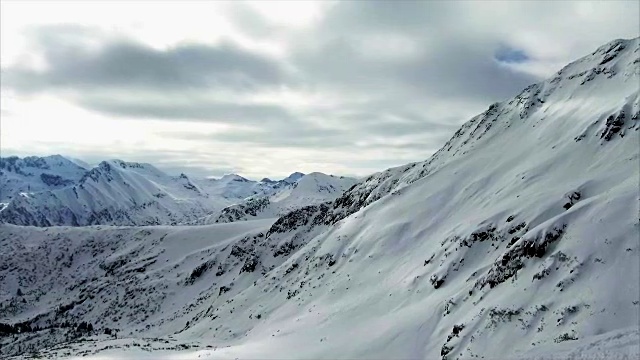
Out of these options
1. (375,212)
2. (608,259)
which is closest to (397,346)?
(608,259)

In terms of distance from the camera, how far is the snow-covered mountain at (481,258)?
23.4 m

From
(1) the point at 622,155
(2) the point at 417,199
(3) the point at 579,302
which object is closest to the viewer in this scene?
(3) the point at 579,302

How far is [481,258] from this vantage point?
118 ft

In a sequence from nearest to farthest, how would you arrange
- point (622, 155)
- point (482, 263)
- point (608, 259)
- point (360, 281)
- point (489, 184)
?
1. point (608, 259)
2. point (482, 263)
3. point (622, 155)
4. point (360, 281)
5. point (489, 184)

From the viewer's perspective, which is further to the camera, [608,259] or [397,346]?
[397,346]

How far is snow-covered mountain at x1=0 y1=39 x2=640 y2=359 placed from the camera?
23.4 meters

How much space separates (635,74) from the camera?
185 ft

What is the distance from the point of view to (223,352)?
40500 millimetres

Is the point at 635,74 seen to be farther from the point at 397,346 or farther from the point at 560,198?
the point at 397,346

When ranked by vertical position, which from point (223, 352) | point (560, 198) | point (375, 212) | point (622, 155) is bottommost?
point (223, 352)

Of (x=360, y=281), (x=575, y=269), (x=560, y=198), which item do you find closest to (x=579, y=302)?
(x=575, y=269)

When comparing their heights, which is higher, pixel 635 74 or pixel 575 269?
pixel 635 74

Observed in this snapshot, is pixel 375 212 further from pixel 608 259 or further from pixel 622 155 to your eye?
pixel 608 259

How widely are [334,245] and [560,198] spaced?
36734 millimetres
